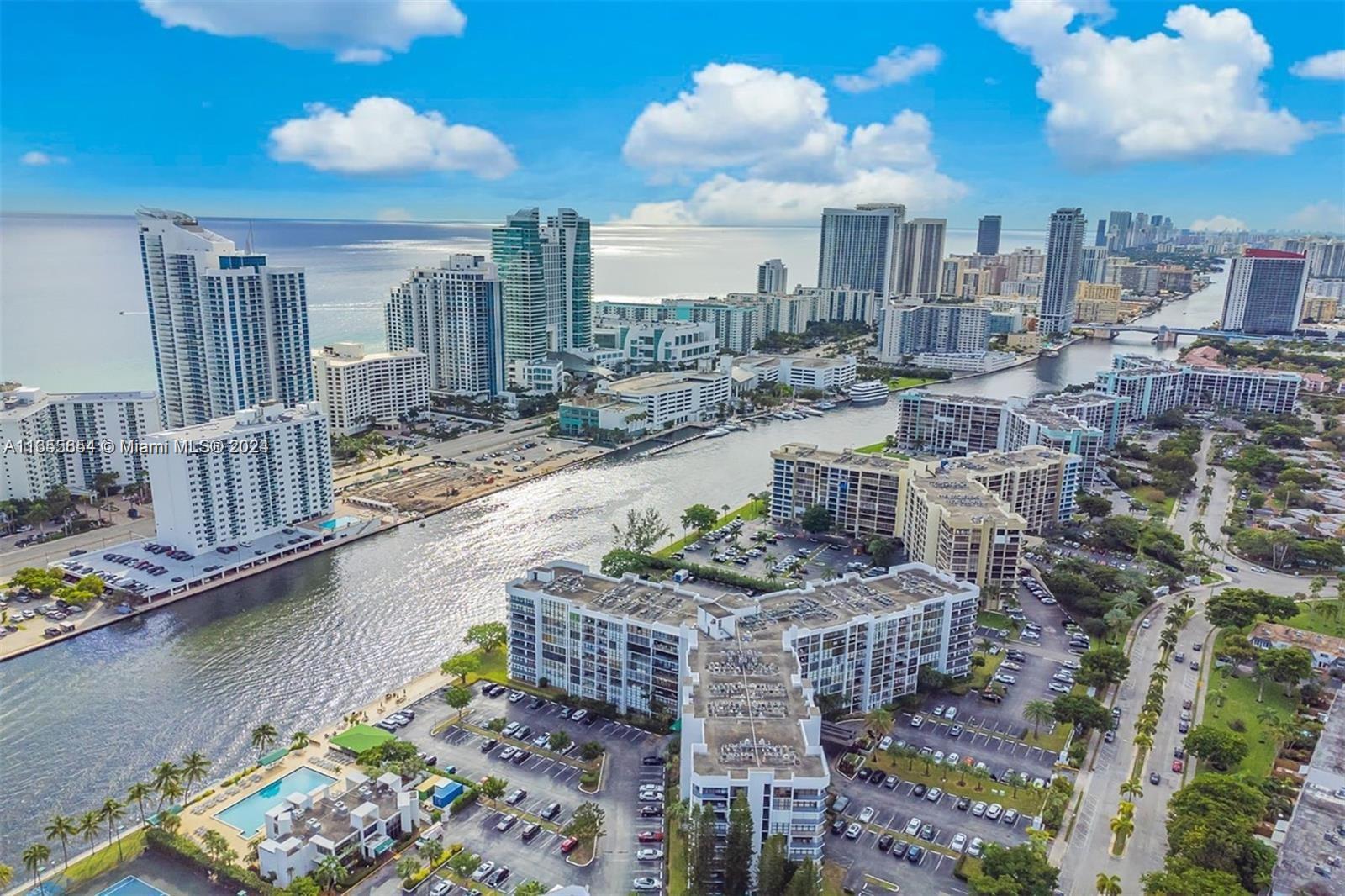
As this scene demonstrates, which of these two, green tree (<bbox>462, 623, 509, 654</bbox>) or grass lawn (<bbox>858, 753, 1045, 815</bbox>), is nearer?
grass lawn (<bbox>858, 753, 1045, 815</bbox>)

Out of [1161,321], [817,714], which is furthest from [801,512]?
[1161,321]

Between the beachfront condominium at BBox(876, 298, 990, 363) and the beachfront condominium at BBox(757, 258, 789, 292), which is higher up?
the beachfront condominium at BBox(757, 258, 789, 292)

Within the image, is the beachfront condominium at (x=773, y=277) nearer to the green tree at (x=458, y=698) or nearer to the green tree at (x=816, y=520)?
the green tree at (x=816, y=520)

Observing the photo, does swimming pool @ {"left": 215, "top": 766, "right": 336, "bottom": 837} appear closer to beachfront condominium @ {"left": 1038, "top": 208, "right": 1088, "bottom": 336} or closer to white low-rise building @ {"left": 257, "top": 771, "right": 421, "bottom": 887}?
white low-rise building @ {"left": 257, "top": 771, "right": 421, "bottom": 887}

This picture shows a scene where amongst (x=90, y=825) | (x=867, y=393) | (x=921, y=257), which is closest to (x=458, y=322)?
(x=867, y=393)

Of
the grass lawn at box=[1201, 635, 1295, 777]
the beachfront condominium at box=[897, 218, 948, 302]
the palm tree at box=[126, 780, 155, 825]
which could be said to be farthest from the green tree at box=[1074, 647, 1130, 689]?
the beachfront condominium at box=[897, 218, 948, 302]

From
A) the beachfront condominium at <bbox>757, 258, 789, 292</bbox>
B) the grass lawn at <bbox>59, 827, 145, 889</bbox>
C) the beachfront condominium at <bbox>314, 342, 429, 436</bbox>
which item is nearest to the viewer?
the grass lawn at <bbox>59, 827, 145, 889</bbox>
